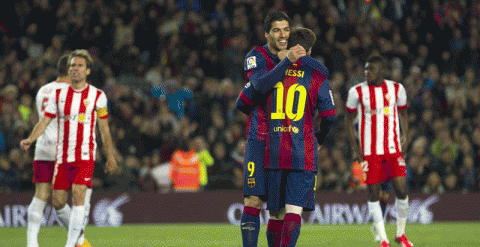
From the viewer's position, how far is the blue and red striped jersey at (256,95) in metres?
6.34

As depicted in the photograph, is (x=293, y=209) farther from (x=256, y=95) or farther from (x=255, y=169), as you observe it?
(x=256, y=95)

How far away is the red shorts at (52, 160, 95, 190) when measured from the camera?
8.32 metres

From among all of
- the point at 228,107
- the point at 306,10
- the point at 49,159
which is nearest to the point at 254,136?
the point at 49,159

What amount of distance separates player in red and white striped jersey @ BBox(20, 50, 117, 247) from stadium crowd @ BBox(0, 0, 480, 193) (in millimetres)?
5759

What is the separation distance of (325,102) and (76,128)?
322cm

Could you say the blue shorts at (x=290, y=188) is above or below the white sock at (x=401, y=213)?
above

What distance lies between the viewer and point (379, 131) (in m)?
9.64

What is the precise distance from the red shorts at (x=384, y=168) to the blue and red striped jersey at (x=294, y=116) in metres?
3.37

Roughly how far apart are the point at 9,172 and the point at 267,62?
29.9ft

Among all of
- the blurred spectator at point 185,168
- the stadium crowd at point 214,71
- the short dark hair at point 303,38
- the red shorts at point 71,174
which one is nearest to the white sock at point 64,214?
the red shorts at point 71,174

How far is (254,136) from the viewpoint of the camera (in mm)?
6410

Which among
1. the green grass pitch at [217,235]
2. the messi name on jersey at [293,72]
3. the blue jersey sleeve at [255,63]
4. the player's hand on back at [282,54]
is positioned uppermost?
the player's hand on back at [282,54]

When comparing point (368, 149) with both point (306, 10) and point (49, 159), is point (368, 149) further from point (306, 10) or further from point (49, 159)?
point (306, 10)

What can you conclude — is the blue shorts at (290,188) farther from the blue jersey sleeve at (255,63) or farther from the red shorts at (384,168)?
the red shorts at (384,168)
